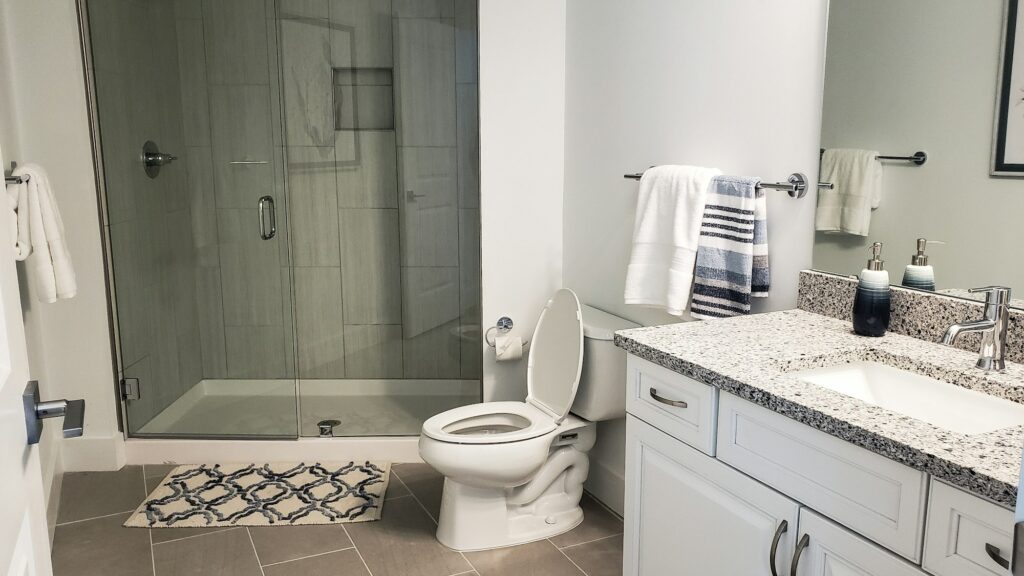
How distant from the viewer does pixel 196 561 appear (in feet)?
8.60

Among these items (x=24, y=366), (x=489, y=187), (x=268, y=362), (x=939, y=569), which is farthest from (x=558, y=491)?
(x=24, y=366)

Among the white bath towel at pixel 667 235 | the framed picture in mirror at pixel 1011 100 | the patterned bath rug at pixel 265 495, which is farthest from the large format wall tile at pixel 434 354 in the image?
the framed picture in mirror at pixel 1011 100

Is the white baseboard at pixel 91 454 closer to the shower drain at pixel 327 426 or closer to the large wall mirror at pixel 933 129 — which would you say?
the shower drain at pixel 327 426

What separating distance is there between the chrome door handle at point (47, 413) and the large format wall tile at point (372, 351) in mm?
2451

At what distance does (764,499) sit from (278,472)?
7.44 feet

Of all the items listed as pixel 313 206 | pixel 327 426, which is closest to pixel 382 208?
pixel 313 206

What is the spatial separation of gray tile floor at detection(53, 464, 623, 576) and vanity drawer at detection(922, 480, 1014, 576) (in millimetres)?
1453

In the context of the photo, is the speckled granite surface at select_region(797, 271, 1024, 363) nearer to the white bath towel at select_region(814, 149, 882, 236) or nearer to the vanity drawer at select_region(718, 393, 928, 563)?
the white bath towel at select_region(814, 149, 882, 236)

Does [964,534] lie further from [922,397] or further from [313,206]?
[313,206]

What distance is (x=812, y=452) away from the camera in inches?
56.7

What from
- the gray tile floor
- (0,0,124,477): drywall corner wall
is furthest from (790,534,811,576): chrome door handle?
(0,0,124,477): drywall corner wall

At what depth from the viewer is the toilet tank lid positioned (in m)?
2.66

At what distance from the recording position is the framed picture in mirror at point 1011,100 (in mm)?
1585

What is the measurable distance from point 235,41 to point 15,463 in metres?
2.62
